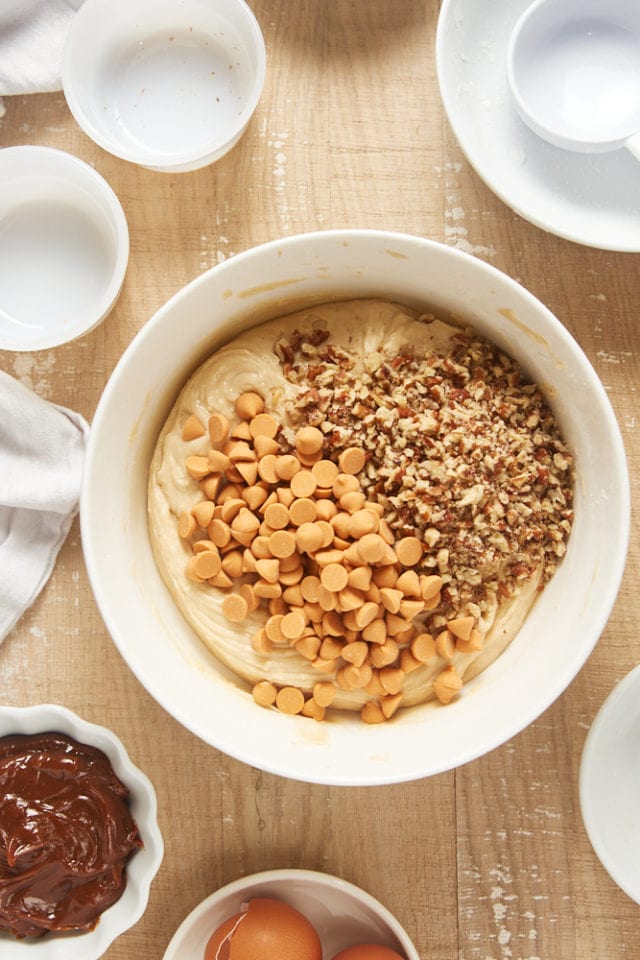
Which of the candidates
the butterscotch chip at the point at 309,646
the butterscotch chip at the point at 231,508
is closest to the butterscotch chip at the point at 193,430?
the butterscotch chip at the point at 231,508

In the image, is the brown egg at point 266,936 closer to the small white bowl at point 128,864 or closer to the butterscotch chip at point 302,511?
the small white bowl at point 128,864

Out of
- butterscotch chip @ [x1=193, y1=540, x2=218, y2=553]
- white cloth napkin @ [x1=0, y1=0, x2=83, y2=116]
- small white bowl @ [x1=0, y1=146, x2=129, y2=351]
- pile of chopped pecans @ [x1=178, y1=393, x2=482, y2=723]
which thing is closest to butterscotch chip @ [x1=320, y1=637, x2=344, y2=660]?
pile of chopped pecans @ [x1=178, y1=393, x2=482, y2=723]

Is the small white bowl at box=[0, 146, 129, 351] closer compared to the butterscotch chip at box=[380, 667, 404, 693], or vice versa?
the butterscotch chip at box=[380, 667, 404, 693]

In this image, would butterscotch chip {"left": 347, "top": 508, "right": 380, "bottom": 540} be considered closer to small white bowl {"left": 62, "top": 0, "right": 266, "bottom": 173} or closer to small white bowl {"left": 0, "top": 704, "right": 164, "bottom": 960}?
small white bowl {"left": 0, "top": 704, "right": 164, "bottom": 960}

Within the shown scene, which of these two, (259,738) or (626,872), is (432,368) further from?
(626,872)

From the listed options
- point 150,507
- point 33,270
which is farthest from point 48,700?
point 33,270

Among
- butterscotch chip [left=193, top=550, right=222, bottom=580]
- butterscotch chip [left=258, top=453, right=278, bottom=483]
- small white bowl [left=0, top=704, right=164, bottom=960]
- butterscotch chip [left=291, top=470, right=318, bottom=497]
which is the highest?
butterscotch chip [left=258, top=453, right=278, bottom=483]
